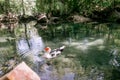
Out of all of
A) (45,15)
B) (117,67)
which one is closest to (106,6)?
(45,15)

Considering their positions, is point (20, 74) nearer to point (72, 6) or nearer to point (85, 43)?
point (85, 43)

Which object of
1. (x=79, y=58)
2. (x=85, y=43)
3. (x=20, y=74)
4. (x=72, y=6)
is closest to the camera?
(x=20, y=74)

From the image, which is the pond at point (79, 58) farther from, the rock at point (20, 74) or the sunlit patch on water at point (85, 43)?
the rock at point (20, 74)

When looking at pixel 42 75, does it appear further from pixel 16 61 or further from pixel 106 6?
pixel 106 6

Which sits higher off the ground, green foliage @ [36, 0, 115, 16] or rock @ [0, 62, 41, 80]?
rock @ [0, 62, 41, 80]

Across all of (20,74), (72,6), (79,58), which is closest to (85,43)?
(79,58)

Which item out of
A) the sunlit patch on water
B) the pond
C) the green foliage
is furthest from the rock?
the green foliage

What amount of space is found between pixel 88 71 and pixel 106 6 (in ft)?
108

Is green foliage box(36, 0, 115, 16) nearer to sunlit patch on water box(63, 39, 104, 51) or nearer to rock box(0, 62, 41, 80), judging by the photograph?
sunlit patch on water box(63, 39, 104, 51)

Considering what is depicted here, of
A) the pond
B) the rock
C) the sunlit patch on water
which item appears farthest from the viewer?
the sunlit patch on water

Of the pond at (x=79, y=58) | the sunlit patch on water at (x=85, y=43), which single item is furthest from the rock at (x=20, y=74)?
the sunlit patch on water at (x=85, y=43)

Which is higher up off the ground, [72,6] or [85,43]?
[72,6]

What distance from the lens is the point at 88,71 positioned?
1731 centimetres

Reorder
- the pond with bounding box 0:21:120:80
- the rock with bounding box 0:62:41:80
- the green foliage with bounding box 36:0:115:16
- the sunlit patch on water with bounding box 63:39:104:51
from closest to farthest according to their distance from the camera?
the rock with bounding box 0:62:41:80 → the pond with bounding box 0:21:120:80 → the sunlit patch on water with bounding box 63:39:104:51 → the green foliage with bounding box 36:0:115:16
